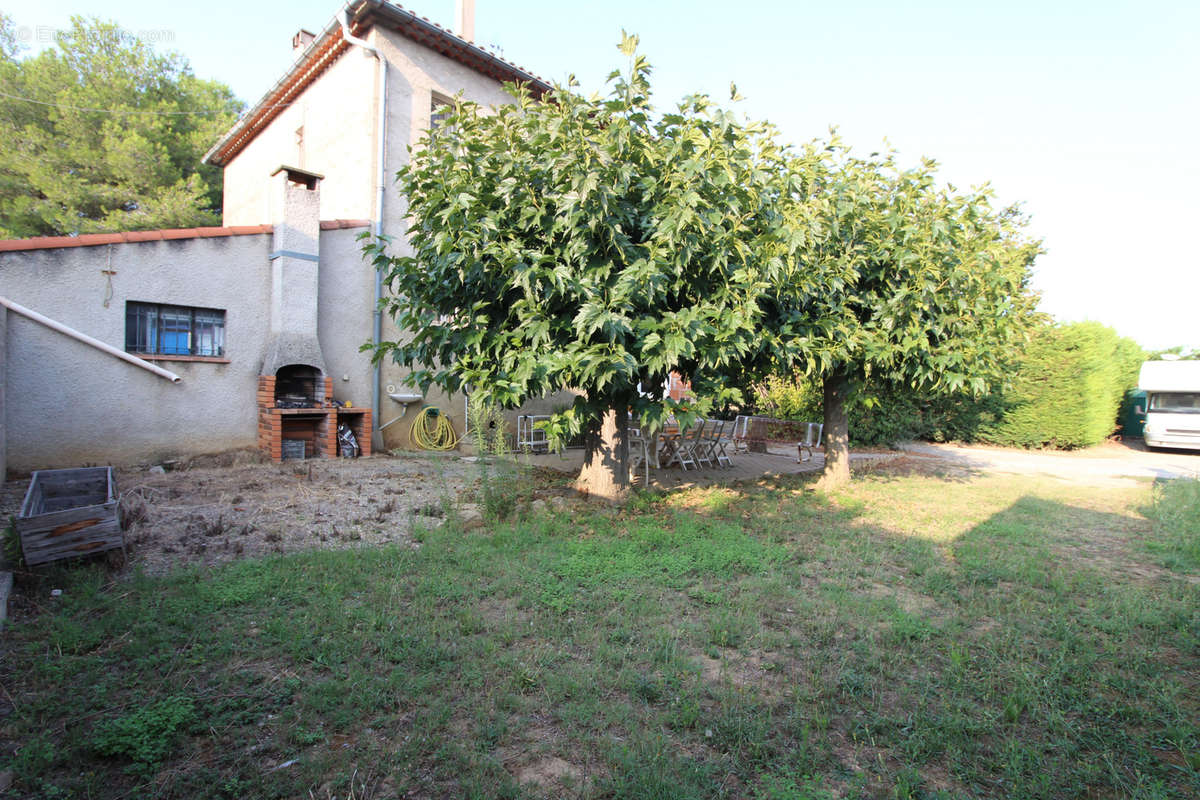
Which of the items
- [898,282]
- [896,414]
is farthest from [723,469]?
[896,414]

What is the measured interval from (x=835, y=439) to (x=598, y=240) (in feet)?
17.0

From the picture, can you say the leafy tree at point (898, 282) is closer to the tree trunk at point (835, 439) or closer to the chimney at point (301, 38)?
the tree trunk at point (835, 439)

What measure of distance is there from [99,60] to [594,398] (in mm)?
20020

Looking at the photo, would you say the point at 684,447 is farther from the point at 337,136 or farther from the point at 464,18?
the point at 464,18

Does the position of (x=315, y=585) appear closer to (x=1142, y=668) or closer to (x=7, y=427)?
(x=1142, y=668)

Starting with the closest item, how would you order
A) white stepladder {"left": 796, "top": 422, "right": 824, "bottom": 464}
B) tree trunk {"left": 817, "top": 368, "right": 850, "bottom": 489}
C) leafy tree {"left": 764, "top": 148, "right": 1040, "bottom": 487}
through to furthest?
leafy tree {"left": 764, "top": 148, "right": 1040, "bottom": 487} → tree trunk {"left": 817, "top": 368, "right": 850, "bottom": 489} → white stepladder {"left": 796, "top": 422, "right": 824, "bottom": 464}

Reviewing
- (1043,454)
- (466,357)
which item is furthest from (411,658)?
(1043,454)

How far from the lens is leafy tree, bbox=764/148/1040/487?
6035mm

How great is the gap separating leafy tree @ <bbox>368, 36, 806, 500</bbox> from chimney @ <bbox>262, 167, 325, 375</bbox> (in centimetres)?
417

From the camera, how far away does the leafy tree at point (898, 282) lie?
604 cm

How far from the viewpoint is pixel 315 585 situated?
3.71 metres

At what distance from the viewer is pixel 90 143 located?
15438mm

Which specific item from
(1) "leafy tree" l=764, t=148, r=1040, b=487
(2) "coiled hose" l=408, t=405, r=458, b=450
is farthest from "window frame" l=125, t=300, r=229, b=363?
(1) "leafy tree" l=764, t=148, r=1040, b=487

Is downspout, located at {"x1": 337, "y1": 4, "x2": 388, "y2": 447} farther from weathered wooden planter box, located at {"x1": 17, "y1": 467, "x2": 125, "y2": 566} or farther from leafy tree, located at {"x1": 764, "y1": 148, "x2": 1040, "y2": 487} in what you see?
leafy tree, located at {"x1": 764, "y1": 148, "x2": 1040, "y2": 487}
